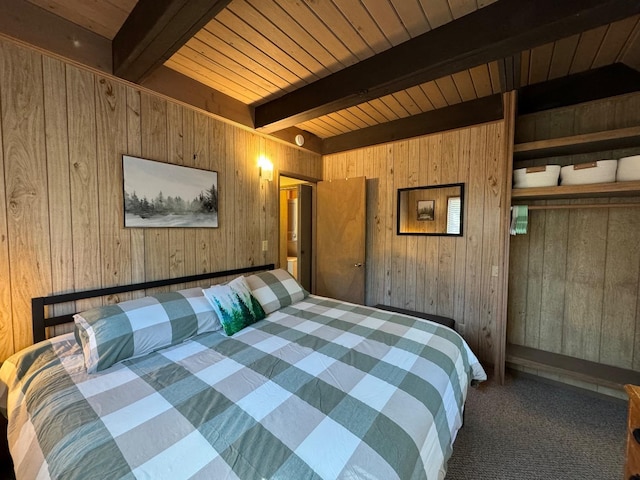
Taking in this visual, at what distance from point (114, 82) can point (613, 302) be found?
13.8 ft

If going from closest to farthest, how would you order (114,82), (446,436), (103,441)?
(103,441), (446,436), (114,82)

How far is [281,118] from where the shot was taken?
8.16ft

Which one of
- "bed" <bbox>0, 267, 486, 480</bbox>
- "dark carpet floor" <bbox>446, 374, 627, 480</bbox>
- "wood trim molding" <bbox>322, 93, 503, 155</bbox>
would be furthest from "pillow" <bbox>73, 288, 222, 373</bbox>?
"wood trim molding" <bbox>322, 93, 503, 155</bbox>

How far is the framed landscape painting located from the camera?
195cm

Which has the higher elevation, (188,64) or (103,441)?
(188,64)

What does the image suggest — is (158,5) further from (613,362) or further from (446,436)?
(613,362)

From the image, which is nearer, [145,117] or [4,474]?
[4,474]

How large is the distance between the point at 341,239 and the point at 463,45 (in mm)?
2406

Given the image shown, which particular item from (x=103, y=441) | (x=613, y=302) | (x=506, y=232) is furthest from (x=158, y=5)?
(x=613, y=302)

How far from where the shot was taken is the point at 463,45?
1.52 meters

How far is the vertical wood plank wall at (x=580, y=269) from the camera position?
85.5 inches

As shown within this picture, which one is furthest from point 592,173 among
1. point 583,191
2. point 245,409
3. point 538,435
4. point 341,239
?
point 245,409

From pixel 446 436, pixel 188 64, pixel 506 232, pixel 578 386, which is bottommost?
pixel 578 386

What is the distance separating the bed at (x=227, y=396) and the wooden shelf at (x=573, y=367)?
99 centimetres
